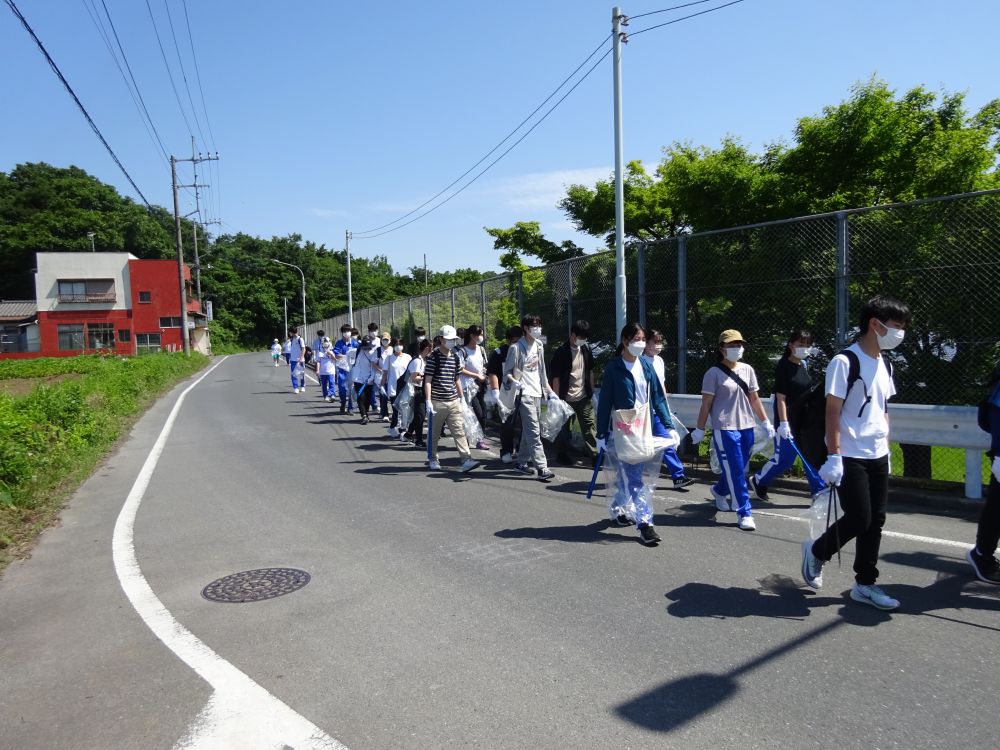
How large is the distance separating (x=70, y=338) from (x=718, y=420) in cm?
6412

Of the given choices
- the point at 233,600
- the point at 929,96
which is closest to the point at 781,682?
the point at 233,600

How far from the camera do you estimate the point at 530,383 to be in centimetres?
850

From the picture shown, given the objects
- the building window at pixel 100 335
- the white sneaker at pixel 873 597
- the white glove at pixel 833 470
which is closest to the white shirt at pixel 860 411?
the white glove at pixel 833 470

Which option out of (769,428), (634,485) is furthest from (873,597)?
(769,428)

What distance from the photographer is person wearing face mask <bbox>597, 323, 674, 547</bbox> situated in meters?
5.62

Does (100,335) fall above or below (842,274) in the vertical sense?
above

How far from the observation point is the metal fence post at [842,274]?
798cm

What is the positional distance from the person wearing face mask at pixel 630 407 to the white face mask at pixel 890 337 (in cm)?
199

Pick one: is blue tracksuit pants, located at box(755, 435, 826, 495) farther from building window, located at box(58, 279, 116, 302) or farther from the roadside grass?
building window, located at box(58, 279, 116, 302)

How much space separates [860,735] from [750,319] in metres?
7.41

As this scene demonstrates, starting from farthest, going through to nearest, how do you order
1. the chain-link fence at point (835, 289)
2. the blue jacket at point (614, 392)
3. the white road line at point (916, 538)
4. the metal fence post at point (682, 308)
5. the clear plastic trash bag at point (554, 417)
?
the metal fence post at point (682, 308) → the clear plastic trash bag at point (554, 417) → the chain-link fence at point (835, 289) → the blue jacket at point (614, 392) → the white road line at point (916, 538)

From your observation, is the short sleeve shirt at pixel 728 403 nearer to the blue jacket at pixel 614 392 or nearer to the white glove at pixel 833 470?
the blue jacket at pixel 614 392

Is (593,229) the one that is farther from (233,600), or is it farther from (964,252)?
(233,600)

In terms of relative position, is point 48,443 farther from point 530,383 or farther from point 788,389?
point 788,389
